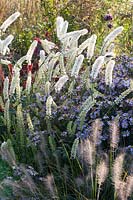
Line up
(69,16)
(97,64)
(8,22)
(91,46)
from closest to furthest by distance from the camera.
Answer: (97,64)
(91,46)
(8,22)
(69,16)

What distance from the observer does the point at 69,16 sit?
6.03m

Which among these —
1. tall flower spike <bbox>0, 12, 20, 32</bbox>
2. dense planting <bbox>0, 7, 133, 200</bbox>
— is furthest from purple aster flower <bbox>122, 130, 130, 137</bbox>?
tall flower spike <bbox>0, 12, 20, 32</bbox>

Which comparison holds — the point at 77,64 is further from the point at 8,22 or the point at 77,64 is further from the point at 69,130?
the point at 8,22

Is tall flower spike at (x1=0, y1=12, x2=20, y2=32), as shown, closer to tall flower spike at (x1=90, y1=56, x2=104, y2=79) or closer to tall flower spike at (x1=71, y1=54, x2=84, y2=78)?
tall flower spike at (x1=71, y1=54, x2=84, y2=78)

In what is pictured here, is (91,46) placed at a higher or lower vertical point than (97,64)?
higher

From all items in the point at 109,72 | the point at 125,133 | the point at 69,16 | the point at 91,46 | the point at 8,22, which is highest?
the point at 69,16

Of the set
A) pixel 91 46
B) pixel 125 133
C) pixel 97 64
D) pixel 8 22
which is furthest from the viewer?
pixel 8 22

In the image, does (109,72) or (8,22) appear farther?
(8,22)

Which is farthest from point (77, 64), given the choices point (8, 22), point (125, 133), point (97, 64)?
point (8, 22)

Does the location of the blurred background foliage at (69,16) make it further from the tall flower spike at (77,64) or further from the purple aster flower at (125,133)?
the purple aster flower at (125,133)

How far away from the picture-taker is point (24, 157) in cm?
375

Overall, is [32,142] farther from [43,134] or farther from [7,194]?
[7,194]

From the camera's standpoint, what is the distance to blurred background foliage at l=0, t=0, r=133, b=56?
590 cm

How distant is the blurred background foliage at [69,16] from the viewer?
5.90 m
